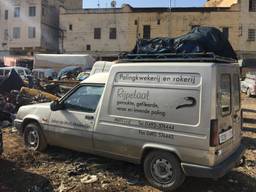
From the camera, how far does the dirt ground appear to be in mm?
6410

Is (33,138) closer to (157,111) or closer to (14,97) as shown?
(157,111)

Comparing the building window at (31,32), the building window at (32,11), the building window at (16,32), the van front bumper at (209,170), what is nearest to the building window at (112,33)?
the building window at (31,32)

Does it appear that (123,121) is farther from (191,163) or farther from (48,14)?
(48,14)

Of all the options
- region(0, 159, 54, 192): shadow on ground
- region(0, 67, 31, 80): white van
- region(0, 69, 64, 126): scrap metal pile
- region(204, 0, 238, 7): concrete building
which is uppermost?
region(204, 0, 238, 7): concrete building

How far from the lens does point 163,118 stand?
621cm

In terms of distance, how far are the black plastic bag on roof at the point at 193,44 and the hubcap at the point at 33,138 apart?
2.76m

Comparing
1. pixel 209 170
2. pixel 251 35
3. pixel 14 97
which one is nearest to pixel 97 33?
pixel 251 35

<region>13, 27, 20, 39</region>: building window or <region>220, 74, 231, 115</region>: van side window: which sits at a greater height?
<region>13, 27, 20, 39</region>: building window

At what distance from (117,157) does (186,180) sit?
1.25m

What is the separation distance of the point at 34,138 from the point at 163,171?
316 centimetres

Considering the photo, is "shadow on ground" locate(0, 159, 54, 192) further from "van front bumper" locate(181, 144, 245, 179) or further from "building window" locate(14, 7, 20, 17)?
"building window" locate(14, 7, 20, 17)

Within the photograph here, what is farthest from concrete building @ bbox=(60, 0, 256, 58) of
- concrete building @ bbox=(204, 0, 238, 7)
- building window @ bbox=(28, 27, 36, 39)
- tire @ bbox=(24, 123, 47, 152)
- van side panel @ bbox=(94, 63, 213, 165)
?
van side panel @ bbox=(94, 63, 213, 165)

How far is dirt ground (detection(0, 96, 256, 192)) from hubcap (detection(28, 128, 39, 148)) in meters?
0.19

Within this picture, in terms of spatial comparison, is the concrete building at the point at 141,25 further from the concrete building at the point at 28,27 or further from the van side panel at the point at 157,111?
the van side panel at the point at 157,111
